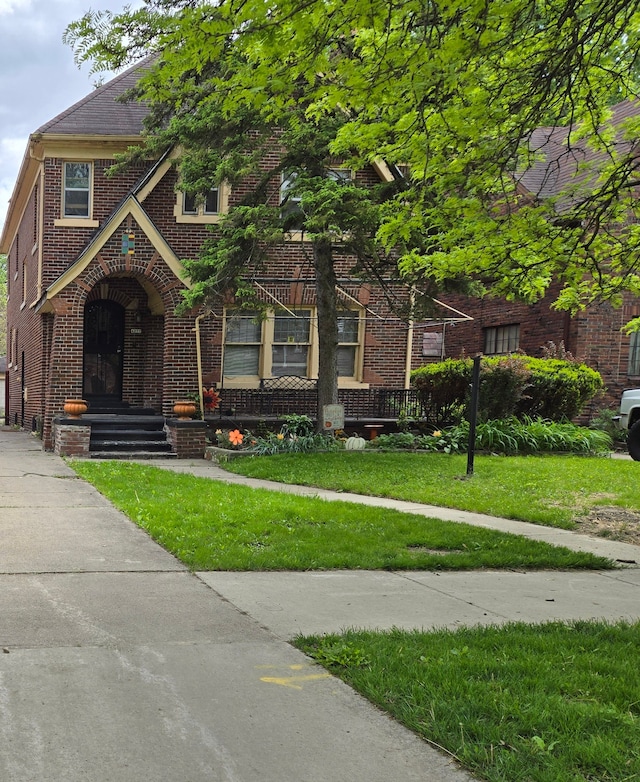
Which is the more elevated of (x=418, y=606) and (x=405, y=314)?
(x=405, y=314)

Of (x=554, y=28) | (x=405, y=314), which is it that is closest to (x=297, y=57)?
(x=554, y=28)

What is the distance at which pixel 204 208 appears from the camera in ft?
58.9

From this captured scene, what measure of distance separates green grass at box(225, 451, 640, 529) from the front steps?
2398 mm

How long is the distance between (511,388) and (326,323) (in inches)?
168

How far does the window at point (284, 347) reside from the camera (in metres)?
17.9

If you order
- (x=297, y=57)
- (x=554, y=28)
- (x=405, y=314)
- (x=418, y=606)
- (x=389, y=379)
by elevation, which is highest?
(x=554, y=28)

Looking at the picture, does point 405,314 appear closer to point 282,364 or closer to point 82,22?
point 282,364

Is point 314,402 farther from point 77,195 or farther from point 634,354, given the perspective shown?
point 634,354

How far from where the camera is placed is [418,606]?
5102 millimetres

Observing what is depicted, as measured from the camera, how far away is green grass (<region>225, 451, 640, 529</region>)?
30.8ft

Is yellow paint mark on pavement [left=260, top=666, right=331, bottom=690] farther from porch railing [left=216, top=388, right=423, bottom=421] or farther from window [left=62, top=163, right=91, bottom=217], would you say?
window [left=62, top=163, right=91, bottom=217]

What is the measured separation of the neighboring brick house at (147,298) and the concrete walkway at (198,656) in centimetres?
957

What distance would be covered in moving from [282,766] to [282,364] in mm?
15439

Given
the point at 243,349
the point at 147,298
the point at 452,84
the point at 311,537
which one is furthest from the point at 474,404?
the point at 147,298
